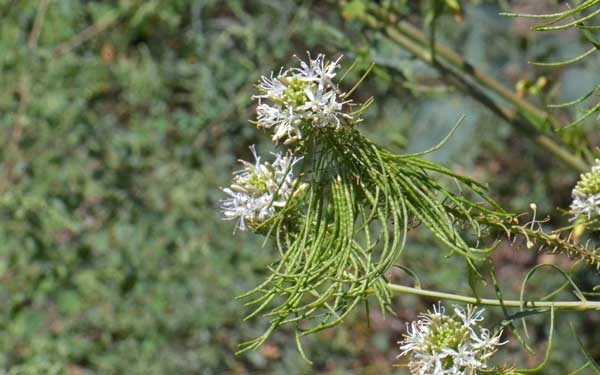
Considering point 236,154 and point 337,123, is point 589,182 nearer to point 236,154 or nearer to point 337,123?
point 337,123

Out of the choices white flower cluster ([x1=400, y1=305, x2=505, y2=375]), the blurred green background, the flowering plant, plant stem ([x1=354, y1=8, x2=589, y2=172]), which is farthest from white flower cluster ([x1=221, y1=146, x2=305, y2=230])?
the blurred green background

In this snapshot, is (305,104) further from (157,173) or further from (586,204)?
(157,173)

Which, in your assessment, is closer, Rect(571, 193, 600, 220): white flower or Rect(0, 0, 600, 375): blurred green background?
Rect(571, 193, 600, 220): white flower

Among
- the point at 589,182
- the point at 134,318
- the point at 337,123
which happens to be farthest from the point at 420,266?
the point at 337,123

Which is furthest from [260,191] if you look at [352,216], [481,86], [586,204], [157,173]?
[157,173]

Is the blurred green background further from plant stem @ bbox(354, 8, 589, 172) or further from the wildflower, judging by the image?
the wildflower

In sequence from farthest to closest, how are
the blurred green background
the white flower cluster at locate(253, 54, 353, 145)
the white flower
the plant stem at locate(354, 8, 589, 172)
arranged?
1. the blurred green background
2. the plant stem at locate(354, 8, 589, 172)
3. the white flower
4. the white flower cluster at locate(253, 54, 353, 145)

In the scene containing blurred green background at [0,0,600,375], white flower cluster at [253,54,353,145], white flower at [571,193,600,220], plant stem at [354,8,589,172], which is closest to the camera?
white flower cluster at [253,54,353,145]

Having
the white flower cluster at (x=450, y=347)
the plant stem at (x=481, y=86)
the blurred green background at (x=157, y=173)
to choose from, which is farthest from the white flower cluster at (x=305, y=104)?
the blurred green background at (x=157, y=173)
